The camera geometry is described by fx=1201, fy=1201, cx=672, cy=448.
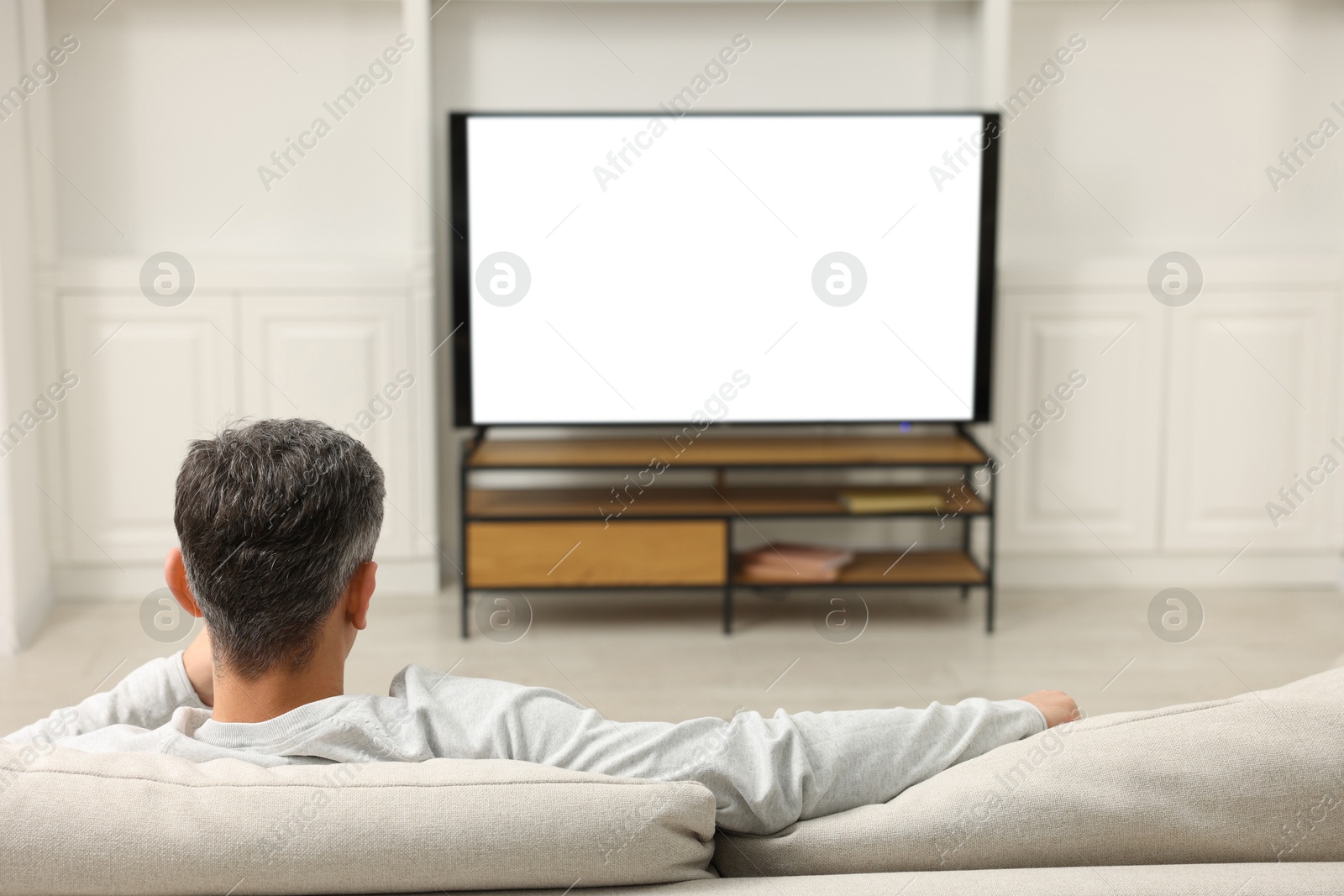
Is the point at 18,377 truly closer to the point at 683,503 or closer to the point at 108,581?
the point at 108,581

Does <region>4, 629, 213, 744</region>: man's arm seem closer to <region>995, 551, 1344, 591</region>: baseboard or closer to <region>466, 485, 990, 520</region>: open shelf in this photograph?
<region>466, 485, 990, 520</region>: open shelf

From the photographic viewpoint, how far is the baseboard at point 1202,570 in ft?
13.0

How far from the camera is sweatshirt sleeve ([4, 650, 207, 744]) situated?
48.9 inches

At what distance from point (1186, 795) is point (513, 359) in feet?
9.16

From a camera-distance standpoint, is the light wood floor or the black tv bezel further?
the black tv bezel

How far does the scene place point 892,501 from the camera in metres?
3.58

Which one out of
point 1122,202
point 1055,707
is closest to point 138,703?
point 1055,707

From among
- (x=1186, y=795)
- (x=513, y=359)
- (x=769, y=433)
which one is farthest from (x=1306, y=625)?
(x=1186, y=795)

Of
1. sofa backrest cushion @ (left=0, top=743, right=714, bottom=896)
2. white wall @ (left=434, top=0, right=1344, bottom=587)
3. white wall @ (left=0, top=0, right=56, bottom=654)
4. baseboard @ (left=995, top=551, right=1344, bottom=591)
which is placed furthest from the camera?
baseboard @ (left=995, top=551, right=1344, bottom=591)

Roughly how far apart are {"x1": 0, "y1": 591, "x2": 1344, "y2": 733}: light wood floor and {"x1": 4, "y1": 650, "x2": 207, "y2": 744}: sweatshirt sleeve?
169 cm

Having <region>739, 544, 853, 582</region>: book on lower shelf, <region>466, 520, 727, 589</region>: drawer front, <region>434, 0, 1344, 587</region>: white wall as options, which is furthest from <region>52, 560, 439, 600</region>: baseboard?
<region>434, 0, 1344, 587</region>: white wall

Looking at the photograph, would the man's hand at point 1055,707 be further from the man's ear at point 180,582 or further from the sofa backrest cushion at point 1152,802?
the man's ear at point 180,582

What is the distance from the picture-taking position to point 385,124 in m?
3.77

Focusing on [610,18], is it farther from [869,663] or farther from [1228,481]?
[1228,481]
